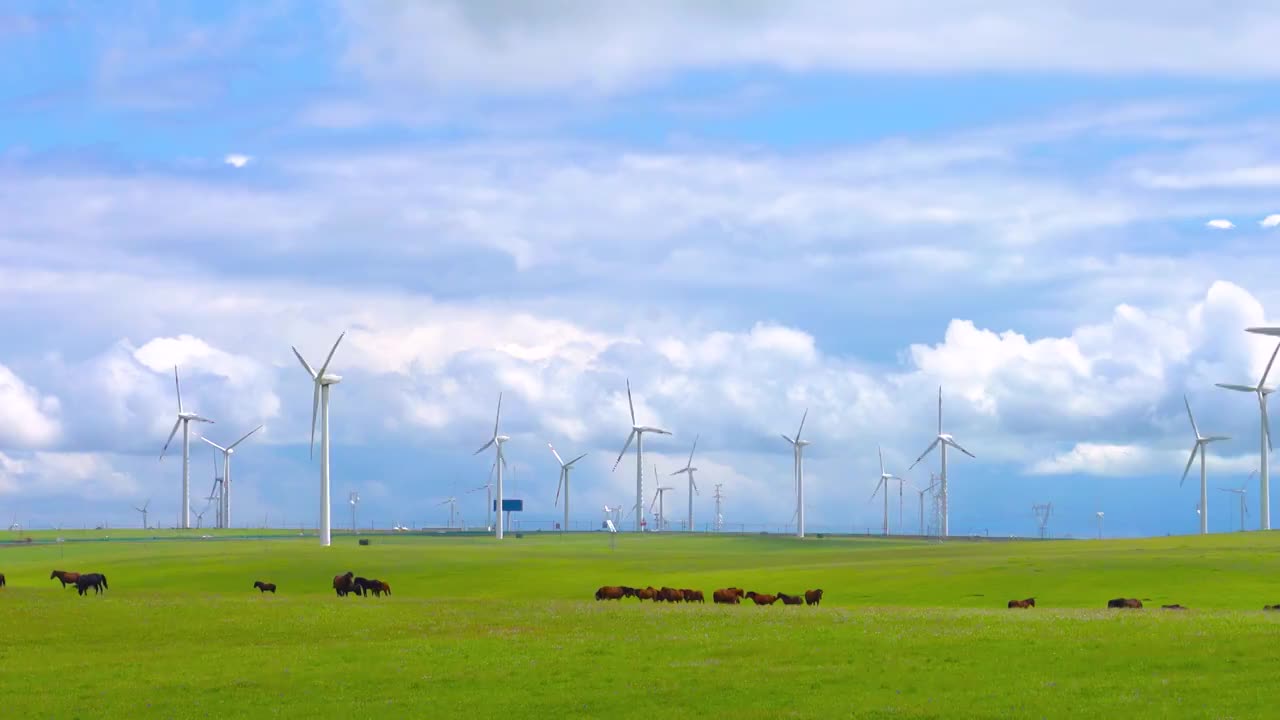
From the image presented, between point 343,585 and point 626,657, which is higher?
point 626,657

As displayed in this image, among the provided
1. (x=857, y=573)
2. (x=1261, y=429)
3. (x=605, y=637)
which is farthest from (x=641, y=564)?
(x=1261, y=429)

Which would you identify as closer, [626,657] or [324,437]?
[626,657]

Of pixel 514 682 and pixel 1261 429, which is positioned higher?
pixel 1261 429

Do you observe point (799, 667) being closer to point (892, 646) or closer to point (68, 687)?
point (892, 646)

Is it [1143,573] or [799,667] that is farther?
[1143,573]

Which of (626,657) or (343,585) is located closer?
(626,657)

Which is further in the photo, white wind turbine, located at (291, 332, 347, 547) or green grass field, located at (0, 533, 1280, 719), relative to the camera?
white wind turbine, located at (291, 332, 347, 547)

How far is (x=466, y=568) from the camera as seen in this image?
105m

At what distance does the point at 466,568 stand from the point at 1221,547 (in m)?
58.7

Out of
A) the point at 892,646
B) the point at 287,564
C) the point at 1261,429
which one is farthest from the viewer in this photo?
the point at 1261,429

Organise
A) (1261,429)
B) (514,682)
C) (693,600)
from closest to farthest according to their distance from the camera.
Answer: (514,682) → (693,600) → (1261,429)

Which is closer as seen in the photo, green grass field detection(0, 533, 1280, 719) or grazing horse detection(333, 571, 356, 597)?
green grass field detection(0, 533, 1280, 719)

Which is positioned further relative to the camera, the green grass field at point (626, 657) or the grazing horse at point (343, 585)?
the grazing horse at point (343, 585)

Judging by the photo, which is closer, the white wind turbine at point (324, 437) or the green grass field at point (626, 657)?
the green grass field at point (626, 657)
